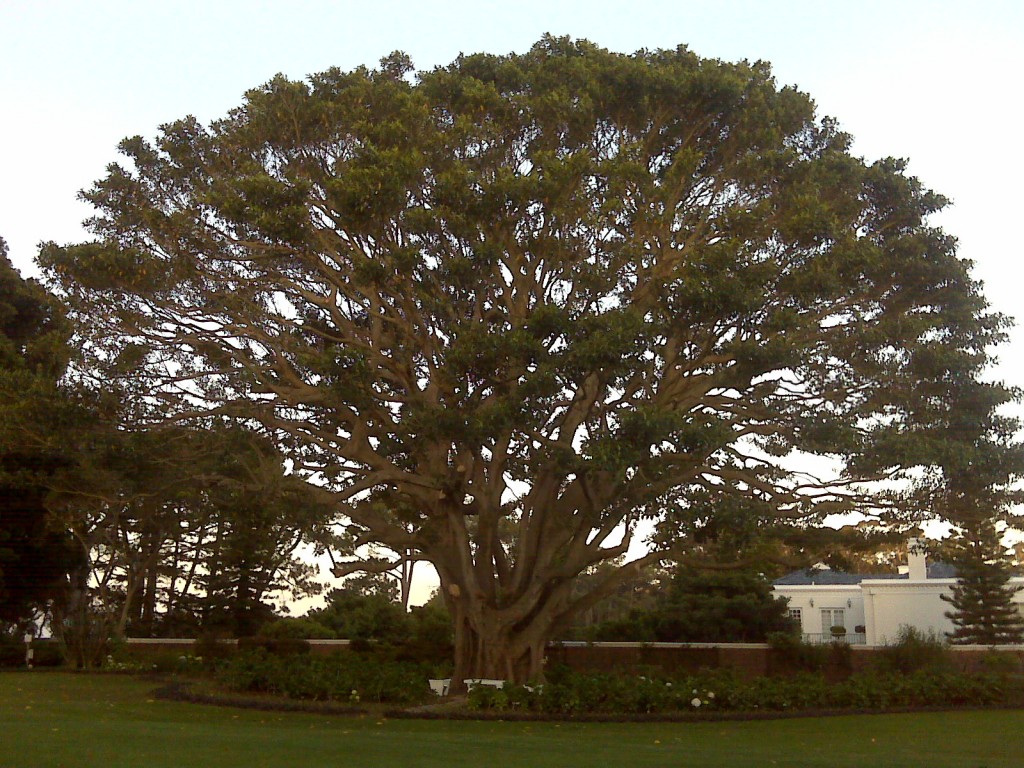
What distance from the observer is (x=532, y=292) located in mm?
18859

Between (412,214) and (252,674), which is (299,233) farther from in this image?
(252,674)

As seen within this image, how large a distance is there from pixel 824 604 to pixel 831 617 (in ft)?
1.90

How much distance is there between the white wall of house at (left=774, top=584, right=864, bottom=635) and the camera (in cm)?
4225

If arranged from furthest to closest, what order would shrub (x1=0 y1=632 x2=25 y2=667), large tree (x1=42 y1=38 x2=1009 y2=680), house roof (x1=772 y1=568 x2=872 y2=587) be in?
house roof (x1=772 y1=568 x2=872 y2=587) → shrub (x1=0 y1=632 x2=25 y2=667) → large tree (x1=42 y1=38 x2=1009 y2=680)

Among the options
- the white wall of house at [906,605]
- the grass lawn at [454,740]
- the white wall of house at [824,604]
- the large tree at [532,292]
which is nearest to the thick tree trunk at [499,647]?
the large tree at [532,292]

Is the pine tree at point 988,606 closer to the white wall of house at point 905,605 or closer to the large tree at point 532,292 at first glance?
the white wall of house at point 905,605

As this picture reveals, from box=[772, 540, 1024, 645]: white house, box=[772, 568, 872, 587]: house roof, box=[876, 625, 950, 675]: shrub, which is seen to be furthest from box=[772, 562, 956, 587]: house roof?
box=[876, 625, 950, 675]: shrub

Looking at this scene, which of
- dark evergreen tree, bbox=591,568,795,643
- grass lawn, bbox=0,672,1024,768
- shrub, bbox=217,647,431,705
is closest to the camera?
grass lawn, bbox=0,672,1024,768

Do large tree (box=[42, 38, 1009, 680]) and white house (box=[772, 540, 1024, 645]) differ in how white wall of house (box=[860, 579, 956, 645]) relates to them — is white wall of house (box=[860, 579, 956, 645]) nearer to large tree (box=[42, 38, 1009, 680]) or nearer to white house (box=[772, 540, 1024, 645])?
white house (box=[772, 540, 1024, 645])

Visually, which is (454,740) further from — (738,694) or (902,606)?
(902,606)

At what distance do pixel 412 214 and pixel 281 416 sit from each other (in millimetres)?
5980

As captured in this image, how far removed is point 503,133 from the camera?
1820cm

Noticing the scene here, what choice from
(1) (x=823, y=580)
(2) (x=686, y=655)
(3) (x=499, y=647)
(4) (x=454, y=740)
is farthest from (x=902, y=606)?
(4) (x=454, y=740)

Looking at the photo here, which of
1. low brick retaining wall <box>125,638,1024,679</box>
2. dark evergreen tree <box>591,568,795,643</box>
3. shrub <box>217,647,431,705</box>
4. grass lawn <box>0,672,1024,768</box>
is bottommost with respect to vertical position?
grass lawn <box>0,672,1024,768</box>
